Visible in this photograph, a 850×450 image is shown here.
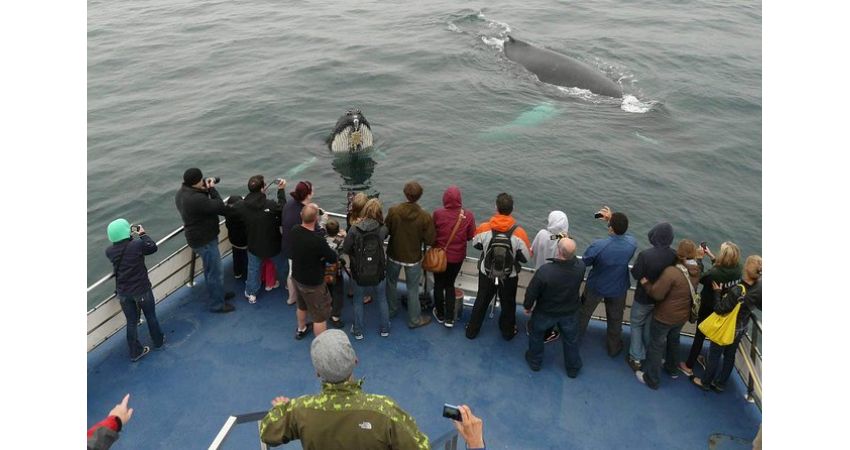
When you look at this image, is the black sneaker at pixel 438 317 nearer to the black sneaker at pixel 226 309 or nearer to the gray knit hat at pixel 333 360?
the black sneaker at pixel 226 309

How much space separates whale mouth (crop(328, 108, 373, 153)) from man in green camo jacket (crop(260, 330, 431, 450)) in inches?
543

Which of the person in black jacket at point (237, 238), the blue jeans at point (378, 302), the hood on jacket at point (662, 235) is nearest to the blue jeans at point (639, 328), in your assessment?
the hood on jacket at point (662, 235)

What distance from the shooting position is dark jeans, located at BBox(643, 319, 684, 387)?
697cm

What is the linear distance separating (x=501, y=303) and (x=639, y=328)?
176 cm

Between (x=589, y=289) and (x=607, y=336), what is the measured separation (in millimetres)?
850

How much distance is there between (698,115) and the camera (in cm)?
2078

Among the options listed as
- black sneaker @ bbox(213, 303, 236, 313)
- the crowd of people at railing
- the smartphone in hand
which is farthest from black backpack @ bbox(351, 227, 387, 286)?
the smartphone in hand

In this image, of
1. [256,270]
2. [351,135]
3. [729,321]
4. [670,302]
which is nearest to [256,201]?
[256,270]

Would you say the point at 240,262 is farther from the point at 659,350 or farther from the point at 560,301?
the point at 659,350

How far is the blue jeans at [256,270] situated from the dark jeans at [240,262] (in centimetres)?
34

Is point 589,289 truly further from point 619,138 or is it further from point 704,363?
point 619,138

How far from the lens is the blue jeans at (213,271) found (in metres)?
8.10

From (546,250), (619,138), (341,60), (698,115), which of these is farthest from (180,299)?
(341,60)

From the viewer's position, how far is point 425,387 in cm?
713
